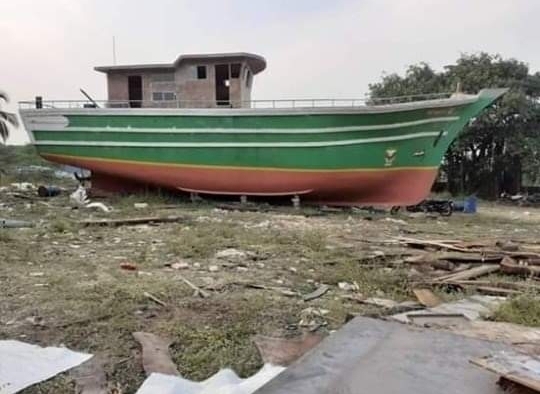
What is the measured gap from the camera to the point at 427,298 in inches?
143

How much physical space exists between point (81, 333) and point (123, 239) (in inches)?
137

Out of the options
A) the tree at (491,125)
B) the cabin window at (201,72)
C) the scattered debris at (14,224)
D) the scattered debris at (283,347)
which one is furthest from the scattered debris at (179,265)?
the tree at (491,125)

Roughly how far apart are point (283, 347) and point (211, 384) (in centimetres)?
61

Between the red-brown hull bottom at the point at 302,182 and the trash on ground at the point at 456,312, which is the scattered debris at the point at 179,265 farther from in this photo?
the red-brown hull bottom at the point at 302,182

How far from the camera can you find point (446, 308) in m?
3.26

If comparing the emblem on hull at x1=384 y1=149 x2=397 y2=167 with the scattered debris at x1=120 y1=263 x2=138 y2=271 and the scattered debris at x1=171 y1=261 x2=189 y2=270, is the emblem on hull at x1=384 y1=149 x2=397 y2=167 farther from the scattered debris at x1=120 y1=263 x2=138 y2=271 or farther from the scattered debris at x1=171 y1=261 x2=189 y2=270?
the scattered debris at x1=120 y1=263 x2=138 y2=271

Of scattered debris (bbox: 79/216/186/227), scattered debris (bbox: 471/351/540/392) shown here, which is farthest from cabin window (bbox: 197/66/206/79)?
scattered debris (bbox: 471/351/540/392)

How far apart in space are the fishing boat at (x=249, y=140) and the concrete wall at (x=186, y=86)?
1.0 inches

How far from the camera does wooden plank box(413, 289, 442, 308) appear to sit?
3.49 meters

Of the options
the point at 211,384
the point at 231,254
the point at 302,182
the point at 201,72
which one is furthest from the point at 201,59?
the point at 211,384

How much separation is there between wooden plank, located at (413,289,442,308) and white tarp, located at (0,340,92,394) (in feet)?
7.33

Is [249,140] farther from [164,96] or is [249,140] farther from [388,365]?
[388,365]

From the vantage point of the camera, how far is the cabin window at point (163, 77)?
39.9 feet

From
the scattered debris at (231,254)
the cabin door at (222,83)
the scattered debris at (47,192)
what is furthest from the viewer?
the scattered debris at (47,192)
